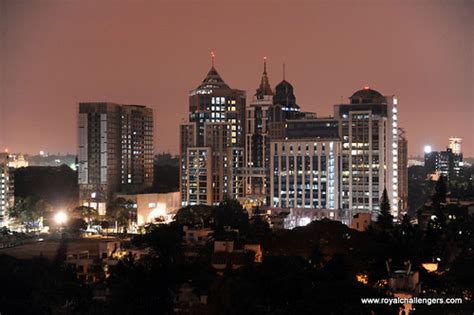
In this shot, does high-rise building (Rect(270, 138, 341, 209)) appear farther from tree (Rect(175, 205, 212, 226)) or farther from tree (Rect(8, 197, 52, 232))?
tree (Rect(8, 197, 52, 232))

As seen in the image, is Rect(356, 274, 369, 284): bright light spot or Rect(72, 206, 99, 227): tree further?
Rect(72, 206, 99, 227): tree

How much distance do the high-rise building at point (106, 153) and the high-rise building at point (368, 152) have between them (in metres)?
5.53

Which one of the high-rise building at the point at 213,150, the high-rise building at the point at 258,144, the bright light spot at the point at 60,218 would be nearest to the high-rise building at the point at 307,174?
the high-rise building at the point at 258,144

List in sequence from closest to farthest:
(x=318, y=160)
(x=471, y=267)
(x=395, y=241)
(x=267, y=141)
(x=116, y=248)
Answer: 1. (x=471, y=267)
2. (x=395, y=241)
3. (x=116, y=248)
4. (x=318, y=160)
5. (x=267, y=141)

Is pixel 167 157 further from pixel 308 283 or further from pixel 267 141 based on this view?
pixel 308 283

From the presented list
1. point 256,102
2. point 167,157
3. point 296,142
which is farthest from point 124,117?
point 167,157

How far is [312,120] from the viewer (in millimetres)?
19875

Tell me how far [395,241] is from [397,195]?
9.22 metres

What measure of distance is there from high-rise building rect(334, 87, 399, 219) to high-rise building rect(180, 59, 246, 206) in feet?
10.6

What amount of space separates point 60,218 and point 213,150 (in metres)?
4.30

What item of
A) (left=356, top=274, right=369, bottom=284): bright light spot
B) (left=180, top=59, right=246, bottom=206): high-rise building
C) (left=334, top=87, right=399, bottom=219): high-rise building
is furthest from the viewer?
(left=180, top=59, right=246, bottom=206): high-rise building

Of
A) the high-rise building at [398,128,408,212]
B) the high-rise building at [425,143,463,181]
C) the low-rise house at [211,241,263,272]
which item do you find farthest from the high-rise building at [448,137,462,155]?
the low-rise house at [211,241,263,272]

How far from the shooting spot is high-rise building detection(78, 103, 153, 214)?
21.0m

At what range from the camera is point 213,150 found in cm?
2150
